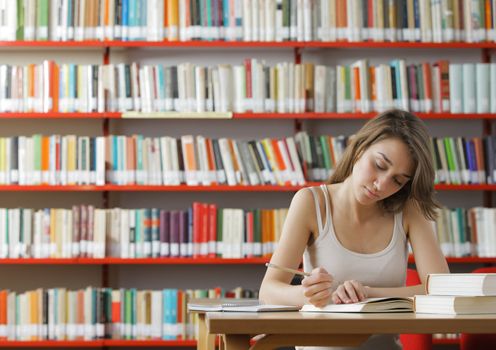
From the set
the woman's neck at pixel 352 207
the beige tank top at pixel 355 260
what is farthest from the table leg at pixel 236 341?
the woman's neck at pixel 352 207

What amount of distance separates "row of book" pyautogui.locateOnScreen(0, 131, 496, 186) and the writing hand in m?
2.33

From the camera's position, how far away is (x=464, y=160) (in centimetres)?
418

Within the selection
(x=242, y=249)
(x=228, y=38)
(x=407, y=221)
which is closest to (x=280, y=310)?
(x=407, y=221)

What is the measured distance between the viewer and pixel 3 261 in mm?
4012

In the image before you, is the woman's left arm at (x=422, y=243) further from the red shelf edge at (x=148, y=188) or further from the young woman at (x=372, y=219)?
the red shelf edge at (x=148, y=188)

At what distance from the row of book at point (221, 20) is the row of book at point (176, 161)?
53cm

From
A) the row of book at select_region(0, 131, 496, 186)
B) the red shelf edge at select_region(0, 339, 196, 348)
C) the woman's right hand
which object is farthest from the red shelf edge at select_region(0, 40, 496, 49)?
the woman's right hand

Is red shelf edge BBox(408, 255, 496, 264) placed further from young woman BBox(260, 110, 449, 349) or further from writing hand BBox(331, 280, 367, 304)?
writing hand BBox(331, 280, 367, 304)

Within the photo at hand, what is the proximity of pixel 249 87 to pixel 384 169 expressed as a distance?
84.4 inches

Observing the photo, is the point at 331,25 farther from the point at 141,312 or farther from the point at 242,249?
the point at 141,312

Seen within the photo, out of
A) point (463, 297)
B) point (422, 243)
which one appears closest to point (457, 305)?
point (463, 297)

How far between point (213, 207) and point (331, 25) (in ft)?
3.63

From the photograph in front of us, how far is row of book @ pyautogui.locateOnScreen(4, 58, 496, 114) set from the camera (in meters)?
4.11

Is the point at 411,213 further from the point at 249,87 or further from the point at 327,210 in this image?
the point at 249,87
